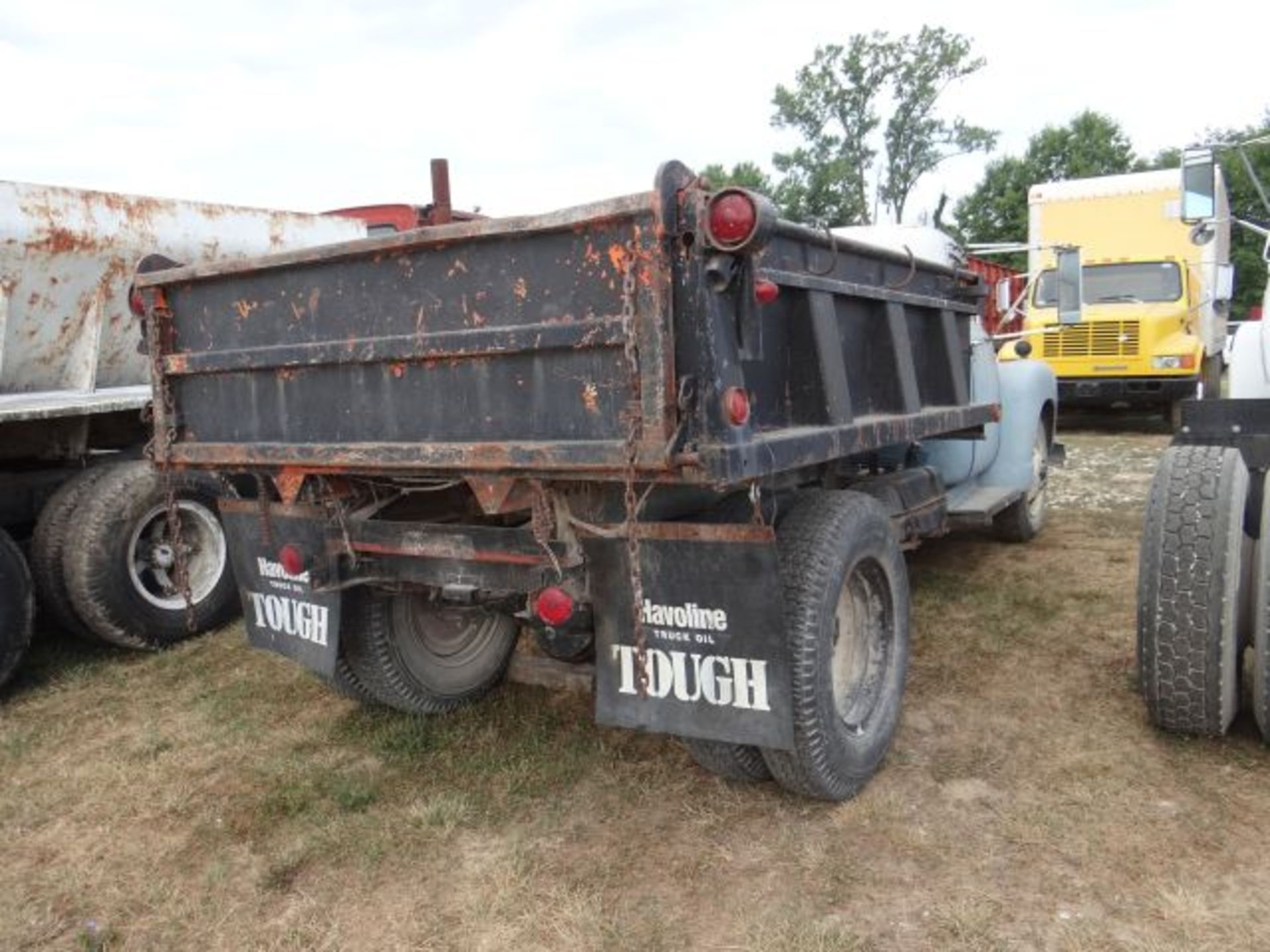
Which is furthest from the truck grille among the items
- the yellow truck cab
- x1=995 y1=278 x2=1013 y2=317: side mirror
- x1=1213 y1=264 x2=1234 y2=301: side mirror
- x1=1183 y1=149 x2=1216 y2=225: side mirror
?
x1=1183 y1=149 x2=1216 y2=225: side mirror

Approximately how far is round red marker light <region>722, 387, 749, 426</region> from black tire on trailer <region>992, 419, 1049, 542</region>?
13.5 ft

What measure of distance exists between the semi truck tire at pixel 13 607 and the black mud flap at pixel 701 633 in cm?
305

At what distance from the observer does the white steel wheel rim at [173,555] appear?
16.1ft

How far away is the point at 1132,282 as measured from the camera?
1214 cm

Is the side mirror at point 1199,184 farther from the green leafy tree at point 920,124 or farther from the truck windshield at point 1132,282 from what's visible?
the green leafy tree at point 920,124

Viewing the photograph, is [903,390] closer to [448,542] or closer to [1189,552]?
[1189,552]

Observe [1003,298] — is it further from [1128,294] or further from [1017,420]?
[1128,294]

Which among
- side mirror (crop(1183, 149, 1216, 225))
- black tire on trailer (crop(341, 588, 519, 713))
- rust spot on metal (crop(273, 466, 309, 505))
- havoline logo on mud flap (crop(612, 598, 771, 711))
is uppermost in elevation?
side mirror (crop(1183, 149, 1216, 225))

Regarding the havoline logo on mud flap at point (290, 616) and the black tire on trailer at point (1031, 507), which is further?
the black tire on trailer at point (1031, 507)

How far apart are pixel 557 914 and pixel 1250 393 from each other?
152 inches

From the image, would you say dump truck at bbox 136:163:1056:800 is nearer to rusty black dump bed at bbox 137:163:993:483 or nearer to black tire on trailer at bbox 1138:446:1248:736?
A: rusty black dump bed at bbox 137:163:993:483

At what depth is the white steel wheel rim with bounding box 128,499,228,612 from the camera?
4.91 metres

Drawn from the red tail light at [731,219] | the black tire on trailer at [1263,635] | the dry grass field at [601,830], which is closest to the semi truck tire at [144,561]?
the dry grass field at [601,830]

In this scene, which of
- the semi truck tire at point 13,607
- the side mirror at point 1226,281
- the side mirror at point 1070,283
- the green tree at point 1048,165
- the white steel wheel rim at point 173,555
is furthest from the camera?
the green tree at point 1048,165
